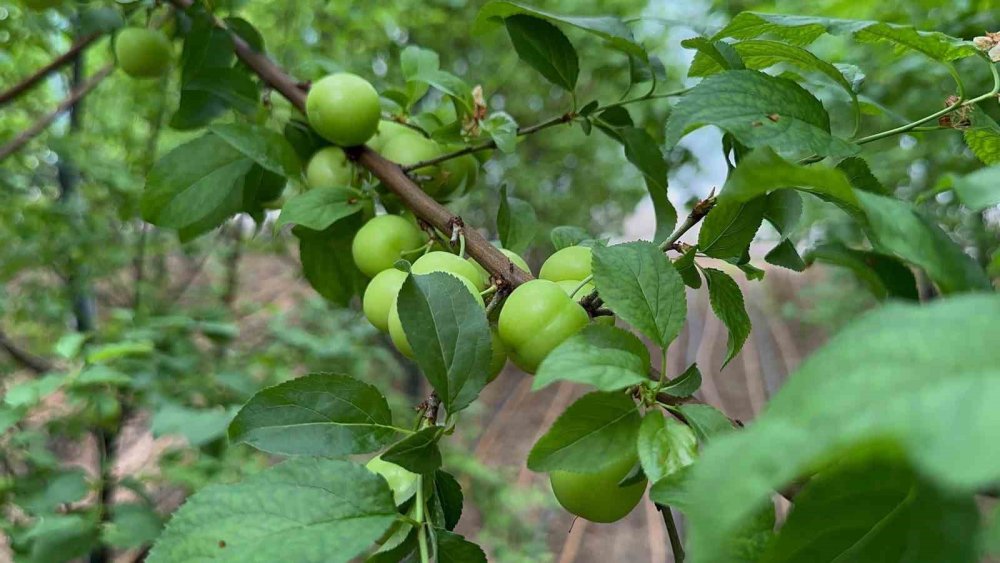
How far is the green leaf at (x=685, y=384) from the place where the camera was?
12.8 inches

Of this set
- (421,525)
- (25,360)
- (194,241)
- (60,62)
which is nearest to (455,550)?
(421,525)

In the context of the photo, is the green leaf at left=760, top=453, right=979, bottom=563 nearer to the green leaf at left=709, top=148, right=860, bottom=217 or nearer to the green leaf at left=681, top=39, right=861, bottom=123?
the green leaf at left=709, top=148, right=860, bottom=217

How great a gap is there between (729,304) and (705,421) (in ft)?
0.29

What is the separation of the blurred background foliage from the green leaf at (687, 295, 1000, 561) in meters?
0.34

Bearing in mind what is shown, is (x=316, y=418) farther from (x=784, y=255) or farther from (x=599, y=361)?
(x=784, y=255)

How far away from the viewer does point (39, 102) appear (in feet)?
5.17

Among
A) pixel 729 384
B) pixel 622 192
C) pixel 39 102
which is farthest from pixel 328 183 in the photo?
pixel 622 192

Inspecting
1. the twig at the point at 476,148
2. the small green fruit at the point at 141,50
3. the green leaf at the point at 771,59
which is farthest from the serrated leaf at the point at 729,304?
the small green fruit at the point at 141,50

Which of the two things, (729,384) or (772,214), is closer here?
(772,214)

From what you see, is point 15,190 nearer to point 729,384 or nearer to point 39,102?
point 39,102

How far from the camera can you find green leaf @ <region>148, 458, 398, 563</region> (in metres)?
0.28

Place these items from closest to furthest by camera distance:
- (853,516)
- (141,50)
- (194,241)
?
(853,516) < (141,50) < (194,241)

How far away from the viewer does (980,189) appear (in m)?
0.22

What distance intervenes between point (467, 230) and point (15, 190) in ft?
3.70
